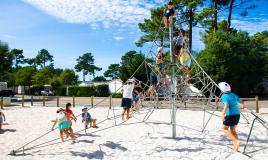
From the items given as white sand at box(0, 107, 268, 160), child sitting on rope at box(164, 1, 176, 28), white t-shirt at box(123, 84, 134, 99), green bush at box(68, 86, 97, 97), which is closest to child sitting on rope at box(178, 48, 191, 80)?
child sitting on rope at box(164, 1, 176, 28)

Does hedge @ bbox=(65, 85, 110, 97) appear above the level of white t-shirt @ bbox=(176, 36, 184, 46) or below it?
below

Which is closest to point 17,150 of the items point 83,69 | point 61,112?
point 61,112

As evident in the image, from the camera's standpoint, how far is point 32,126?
12461 millimetres

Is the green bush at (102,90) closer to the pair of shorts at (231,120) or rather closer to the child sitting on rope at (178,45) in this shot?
the child sitting on rope at (178,45)

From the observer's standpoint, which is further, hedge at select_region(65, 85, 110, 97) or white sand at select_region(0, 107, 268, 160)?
hedge at select_region(65, 85, 110, 97)

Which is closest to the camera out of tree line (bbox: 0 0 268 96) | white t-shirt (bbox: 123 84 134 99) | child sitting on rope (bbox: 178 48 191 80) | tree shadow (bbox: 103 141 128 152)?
tree shadow (bbox: 103 141 128 152)

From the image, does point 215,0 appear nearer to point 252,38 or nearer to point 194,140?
point 252,38

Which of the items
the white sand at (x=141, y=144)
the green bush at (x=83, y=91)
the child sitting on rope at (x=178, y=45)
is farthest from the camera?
the green bush at (x=83, y=91)

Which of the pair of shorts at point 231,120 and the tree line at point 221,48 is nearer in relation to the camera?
the pair of shorts at point 231,120

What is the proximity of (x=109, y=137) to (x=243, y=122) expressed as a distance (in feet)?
20.0

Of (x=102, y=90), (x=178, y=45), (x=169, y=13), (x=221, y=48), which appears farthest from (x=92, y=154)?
(x=102, y=90)

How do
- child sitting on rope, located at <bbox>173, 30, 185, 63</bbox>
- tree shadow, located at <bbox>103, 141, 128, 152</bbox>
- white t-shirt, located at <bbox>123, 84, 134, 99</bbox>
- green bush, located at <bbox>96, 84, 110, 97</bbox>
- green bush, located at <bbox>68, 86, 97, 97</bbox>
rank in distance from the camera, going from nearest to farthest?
tree shadow, located at <bbox>103, 141, 128, 152</bbox> → child sitting on rope, located at <bbox>173, 30, 185, 63</bbox> → white t-shirt, located at <bbox>123, 84, 134, 99</bbox> → green bush, located at <bbox>96, 84, 110, 97</bbox> → green bush, located at <bbox>68, 86, 97, 97</bbox>

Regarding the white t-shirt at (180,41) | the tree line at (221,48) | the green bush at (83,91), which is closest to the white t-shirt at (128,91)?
the white t-shirt at (180,41)

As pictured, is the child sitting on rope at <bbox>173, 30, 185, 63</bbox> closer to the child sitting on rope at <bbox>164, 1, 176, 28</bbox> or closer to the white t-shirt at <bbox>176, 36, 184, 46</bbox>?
the white t-shirt at <bbox>176, 36, 184, 46</bbox>
